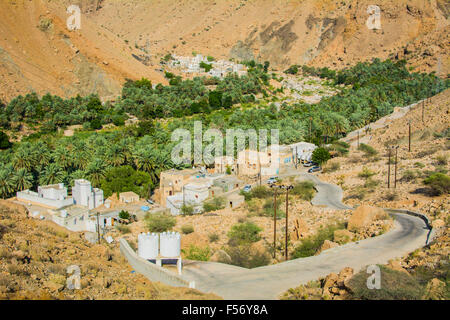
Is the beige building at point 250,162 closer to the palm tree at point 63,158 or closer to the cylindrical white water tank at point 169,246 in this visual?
the palm tree at point 63,158

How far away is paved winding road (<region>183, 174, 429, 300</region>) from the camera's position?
507 inches

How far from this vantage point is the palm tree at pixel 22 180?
3200cm

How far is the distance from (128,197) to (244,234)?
46.2ft

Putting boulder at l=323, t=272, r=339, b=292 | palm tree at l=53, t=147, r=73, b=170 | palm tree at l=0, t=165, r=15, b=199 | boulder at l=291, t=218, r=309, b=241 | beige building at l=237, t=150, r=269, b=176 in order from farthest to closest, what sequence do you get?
beige building at l=237, t=150, r=269, b=176, palm tree at l=53, t=147, r=73, b=170, palm tree at l=0, t=165, r=15, b=199, boulder at l=291, t=218, r=309, b=241, boulder at l=323, t=272, r=339, b=292

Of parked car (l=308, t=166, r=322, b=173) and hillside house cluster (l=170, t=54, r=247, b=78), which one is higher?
hillside house cluster (l=170, t=54, r=247, b=78)

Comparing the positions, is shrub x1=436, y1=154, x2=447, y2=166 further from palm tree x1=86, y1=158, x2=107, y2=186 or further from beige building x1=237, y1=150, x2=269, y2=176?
palm tree x1=86, y1=158, x2=107, y2=186

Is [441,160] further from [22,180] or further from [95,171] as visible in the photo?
[22,180]

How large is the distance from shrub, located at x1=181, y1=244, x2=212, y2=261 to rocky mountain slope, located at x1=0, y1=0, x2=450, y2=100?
4619 cm

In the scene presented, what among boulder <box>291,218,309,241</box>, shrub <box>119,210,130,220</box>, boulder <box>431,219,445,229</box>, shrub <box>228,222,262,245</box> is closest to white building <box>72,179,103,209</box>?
shrub <box>119,210,130,220</box>

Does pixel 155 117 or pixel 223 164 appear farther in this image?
pixel 155 117

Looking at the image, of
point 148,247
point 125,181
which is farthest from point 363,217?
point 125,181

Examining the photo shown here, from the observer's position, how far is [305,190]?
28438 mm
